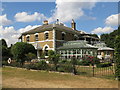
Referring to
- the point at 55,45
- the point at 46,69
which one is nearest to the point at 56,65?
the point at 46,69

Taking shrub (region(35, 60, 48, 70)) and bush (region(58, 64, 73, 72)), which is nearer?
bush (region(58, 64, 73, 72))

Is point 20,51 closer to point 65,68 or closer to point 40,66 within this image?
point 40,66

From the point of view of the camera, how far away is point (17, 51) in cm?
1914

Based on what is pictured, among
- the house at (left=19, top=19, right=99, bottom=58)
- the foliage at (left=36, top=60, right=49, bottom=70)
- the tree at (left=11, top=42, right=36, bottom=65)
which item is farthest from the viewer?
the house at (left=19, top=19, right=99, bottom=58)

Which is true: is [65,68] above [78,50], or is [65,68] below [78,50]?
below

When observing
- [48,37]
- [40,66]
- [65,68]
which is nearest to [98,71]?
[65,68]

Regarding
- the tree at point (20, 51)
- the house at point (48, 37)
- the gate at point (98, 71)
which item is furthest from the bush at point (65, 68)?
the house at point (48, 37)

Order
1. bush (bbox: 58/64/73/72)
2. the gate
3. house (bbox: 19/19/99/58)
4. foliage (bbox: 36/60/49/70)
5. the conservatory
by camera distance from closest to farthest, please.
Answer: the gate → bush (bbox: 58/64/73/72) → foliage (bbox: 36/60/49/70) → the conservatory → house (bbox: 19/19/99/58)

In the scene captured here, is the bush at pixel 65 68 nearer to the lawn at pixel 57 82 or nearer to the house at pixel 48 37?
the lawn at pixel 57 82

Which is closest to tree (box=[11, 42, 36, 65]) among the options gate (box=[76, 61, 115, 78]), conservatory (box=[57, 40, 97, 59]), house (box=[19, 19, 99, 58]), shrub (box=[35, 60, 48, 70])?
shrub (box=[35, 60, 48, 70])

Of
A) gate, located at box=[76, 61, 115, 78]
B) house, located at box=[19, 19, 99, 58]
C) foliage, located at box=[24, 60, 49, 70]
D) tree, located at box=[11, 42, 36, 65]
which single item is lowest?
gate, located at box=[76, 61, 115, 78]

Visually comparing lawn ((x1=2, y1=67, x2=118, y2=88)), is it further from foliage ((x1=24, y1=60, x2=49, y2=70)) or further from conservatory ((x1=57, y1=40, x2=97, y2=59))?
conservatory ((x1=57, y1=40, x2=97, y2=59))

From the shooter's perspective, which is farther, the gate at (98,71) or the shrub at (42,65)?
the shrub at (42,65)

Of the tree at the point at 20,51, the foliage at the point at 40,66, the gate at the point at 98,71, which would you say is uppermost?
the tree at the point at 20,51
